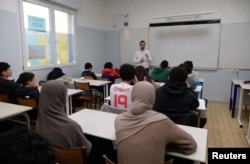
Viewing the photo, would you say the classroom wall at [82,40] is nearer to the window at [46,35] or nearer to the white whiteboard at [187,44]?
the window at [46,35]

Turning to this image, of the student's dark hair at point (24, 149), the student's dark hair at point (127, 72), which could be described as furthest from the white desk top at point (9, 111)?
the student's dark hair at point (24, 149)

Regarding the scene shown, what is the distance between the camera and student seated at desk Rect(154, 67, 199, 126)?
199 cm

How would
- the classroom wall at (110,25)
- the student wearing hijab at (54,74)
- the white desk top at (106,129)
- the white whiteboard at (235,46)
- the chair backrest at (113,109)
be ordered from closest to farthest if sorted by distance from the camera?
the white desk top at (106,129)
the chair backrest at (113,109)
the classroom wall at (110,25)
the student wearing hijab at (54,74)
the white whiteboard at (235,46)

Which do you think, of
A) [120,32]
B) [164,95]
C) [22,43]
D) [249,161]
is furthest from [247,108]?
[22,43]

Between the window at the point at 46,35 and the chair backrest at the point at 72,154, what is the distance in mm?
3249

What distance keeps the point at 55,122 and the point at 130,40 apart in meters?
5.08

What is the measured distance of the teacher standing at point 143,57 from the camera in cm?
576

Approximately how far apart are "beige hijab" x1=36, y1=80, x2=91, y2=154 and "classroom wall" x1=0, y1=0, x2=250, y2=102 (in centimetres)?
276

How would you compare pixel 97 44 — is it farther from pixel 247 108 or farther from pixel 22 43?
pixel 247 108

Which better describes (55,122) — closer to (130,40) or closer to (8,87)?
(8,87)

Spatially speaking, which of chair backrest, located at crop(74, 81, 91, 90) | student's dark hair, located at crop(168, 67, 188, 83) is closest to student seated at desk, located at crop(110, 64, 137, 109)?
student's dark hair, located at crop(168, 67, 188, 83)

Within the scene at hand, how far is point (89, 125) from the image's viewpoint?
183cm

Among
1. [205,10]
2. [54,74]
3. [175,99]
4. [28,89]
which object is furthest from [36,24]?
[205,10]

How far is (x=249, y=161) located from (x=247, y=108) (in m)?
3.04
